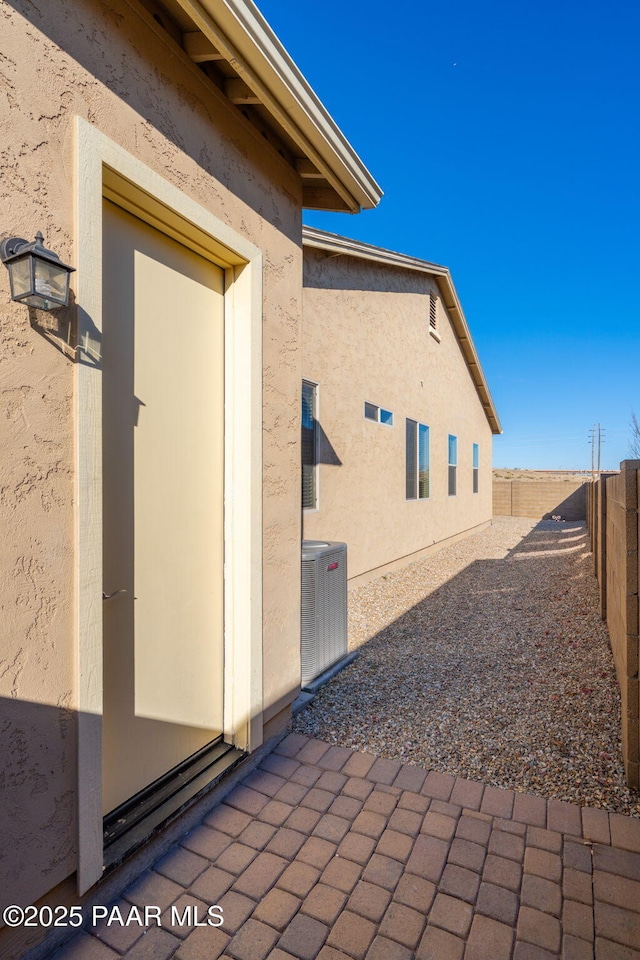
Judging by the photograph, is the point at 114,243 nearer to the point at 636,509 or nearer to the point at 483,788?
the point at 636,509

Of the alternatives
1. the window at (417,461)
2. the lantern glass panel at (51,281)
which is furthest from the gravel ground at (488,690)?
the lantern glass panel at (51,281)

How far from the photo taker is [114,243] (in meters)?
2.29

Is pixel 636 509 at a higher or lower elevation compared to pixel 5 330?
lower

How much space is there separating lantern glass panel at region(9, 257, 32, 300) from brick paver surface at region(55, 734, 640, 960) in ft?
8.06

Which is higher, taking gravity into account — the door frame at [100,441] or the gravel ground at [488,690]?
the door frame at [100,441]

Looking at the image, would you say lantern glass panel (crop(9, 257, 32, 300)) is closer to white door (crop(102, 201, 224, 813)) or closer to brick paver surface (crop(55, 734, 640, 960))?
white door (crop(102, 201, 224, 813))

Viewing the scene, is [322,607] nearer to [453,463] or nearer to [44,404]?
[44,404]

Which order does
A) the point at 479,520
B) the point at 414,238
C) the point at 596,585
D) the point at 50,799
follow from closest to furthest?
the point at 50,799, the point at 596,585, the point at 414,238, the point at 479,520

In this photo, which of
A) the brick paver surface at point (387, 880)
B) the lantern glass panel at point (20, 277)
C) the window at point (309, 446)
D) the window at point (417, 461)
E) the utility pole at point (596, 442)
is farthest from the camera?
the utility pole at point (596, 442)

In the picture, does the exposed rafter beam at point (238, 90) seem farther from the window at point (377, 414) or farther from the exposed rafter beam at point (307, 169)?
the window at point (377, 414)

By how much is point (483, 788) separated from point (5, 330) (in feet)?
11.0

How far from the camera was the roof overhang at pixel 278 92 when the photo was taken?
2.26 meters

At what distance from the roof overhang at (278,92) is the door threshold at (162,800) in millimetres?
3701

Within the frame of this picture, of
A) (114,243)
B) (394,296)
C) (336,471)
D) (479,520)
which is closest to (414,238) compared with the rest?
(394,296)
